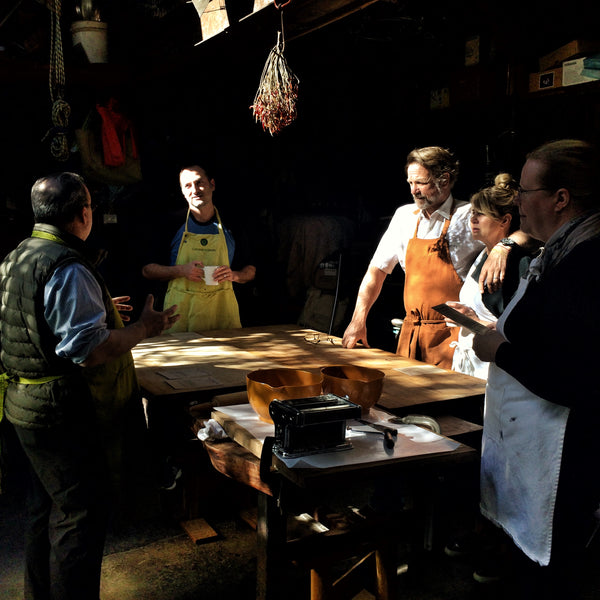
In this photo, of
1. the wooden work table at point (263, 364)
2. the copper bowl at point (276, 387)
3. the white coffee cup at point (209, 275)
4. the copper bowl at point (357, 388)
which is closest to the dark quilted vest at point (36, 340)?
the wooden work table at point (263, 364)

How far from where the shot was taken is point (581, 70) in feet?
14.1

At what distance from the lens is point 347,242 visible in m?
7.03

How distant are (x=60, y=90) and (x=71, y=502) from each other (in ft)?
11.3

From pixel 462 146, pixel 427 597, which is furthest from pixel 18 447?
pixel 462 146

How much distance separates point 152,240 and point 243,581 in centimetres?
261

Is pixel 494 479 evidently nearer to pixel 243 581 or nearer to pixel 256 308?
pixel 243 581

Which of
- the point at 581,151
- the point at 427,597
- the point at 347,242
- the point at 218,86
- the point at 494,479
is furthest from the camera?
the point at 347,242

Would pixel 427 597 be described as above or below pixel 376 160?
below

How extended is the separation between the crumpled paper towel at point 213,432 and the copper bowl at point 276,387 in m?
0.14

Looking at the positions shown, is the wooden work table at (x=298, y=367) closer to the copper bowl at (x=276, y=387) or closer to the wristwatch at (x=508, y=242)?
the copper bowl at (x=276, y=387)

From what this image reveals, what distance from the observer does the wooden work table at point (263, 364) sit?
2.61 m

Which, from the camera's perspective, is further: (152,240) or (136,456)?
(152,240)

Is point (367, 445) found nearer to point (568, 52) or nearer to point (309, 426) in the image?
point (309, 426)

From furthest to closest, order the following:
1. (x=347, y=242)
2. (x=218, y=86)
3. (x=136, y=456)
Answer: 1. (x=347, y=242)
2. (x=218, y=86)
3. (x=136, y=456)
